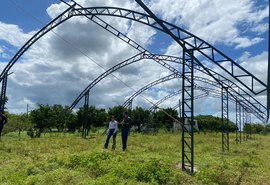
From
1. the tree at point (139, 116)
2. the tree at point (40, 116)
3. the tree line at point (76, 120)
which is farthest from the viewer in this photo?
the tree at point (139, 116)

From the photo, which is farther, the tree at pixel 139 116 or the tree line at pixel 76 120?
the tree at pixel 139 116

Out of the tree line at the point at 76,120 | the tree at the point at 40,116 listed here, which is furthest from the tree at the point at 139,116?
the tree at the point at 40,116

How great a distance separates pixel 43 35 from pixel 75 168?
15.3 meters

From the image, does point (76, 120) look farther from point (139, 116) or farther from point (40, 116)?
point (139, 116)

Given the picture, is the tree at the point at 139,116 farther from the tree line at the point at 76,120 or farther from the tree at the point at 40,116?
the tree at the point at 40,116

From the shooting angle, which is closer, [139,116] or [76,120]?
[76,120]

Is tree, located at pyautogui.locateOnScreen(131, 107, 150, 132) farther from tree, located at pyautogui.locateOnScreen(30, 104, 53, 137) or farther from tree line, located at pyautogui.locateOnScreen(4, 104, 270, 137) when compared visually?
tree, located at pyautogui.locateOnScreen(30, 104, 53, 137)

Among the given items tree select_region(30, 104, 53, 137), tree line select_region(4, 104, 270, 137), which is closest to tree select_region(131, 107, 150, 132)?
tree line select_region(4, 104, 270, 137)

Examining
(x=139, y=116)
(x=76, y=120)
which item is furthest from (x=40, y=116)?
(x=139, y=116)

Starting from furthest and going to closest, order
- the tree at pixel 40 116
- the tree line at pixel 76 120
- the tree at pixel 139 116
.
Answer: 1. the tree at pixel 139 116
2. the tree at pixel 40 116
3. the tree line at pixel 76 120

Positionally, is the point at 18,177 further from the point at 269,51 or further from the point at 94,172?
the point at 269,51

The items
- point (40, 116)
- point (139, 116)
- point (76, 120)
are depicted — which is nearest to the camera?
point (40, 116)

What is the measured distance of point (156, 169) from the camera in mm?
10820

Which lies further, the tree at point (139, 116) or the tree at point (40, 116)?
the tree at point (139, 116)
